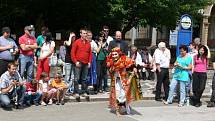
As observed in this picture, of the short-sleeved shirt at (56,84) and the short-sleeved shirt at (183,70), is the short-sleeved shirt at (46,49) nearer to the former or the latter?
the short-sleeved shirt at (56,84)

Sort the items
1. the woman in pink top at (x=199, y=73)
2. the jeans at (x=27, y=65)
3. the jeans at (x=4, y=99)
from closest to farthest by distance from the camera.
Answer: the jeans at (x=4, y=99) → the jeans at (x=27, y=65) → the woman in pink top at (x=199, y=73)

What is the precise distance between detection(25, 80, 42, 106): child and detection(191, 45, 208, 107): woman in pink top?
14.4ft

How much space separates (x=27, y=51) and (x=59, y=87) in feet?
4.09

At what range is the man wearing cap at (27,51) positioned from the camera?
41.5 ft

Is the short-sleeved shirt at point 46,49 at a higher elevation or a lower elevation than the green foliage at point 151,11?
lower

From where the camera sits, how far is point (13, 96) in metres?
11.9

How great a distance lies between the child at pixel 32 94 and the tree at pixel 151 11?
535 inches

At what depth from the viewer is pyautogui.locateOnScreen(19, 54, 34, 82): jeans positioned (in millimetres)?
12758

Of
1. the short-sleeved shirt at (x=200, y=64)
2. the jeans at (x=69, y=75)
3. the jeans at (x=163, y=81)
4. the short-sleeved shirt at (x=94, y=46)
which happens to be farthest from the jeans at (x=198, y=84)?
the jeans at (x=69, y=75)

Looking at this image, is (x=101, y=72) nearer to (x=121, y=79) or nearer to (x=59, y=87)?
(x=59, y=87)

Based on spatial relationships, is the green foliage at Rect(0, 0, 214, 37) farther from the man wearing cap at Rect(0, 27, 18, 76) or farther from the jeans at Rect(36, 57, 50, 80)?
the man wearing cap at Rect(0, 27, 18, 76)

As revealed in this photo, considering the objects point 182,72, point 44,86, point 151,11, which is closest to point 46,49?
point 44,86

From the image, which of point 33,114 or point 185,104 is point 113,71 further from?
point 185,104

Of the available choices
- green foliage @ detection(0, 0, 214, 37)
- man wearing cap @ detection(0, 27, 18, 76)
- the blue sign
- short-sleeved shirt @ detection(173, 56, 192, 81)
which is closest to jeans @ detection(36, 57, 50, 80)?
man wearing cap @ detection(0, 27, 18, 76)
